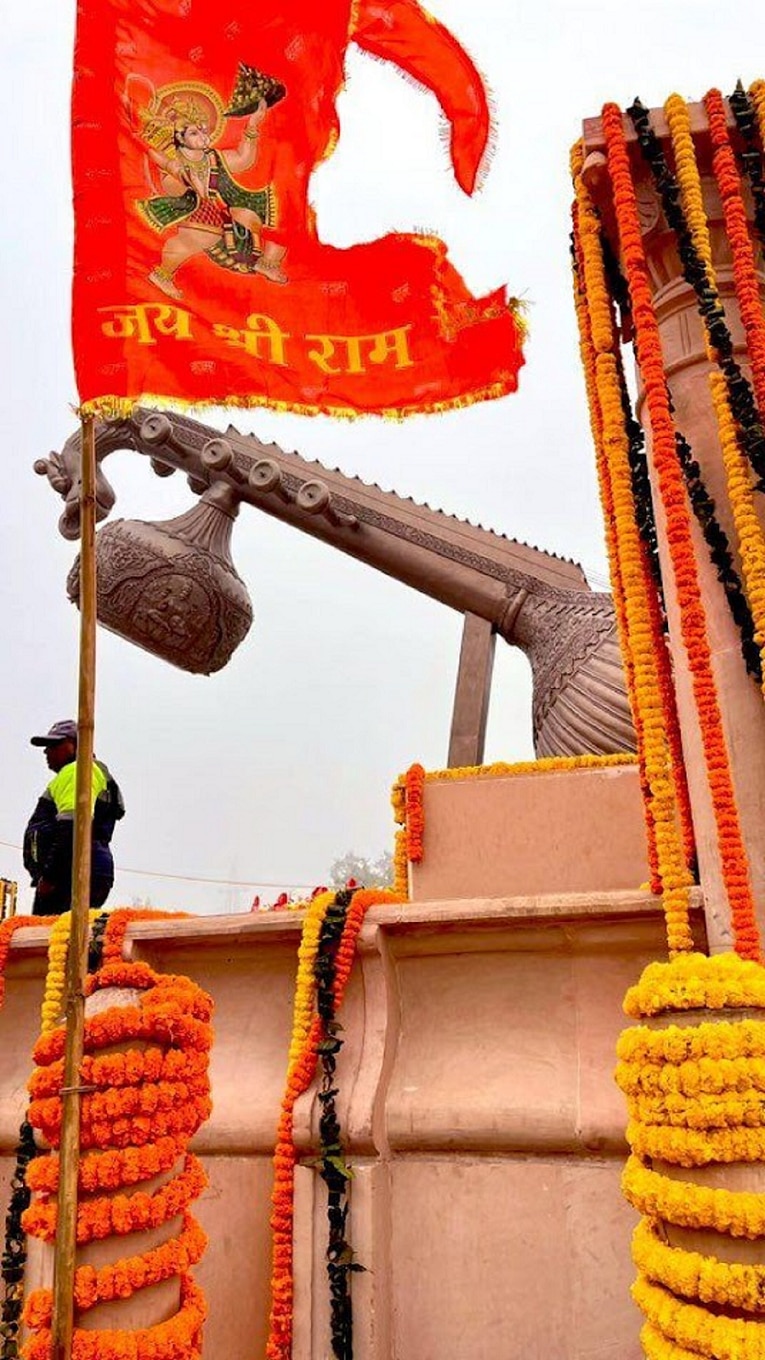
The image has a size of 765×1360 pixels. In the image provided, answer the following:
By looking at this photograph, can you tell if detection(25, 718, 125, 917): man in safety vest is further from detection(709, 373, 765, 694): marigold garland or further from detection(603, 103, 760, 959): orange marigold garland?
→ detection(709, 373, 765, 694): marigold garland

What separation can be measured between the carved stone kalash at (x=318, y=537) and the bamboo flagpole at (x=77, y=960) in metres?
5.67

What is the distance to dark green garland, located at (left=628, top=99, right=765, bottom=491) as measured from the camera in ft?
9.00

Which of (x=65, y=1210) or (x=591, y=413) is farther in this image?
(x=591, y=413)

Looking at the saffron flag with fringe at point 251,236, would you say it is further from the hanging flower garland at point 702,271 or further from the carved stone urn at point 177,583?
the carved stone urn at point 177,583

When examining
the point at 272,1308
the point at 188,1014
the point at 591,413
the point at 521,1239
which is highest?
the point at 591,413

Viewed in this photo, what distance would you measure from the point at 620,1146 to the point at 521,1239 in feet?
1.39

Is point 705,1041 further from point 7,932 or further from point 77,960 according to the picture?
point 7,932

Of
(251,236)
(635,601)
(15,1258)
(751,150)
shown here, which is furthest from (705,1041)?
(251,236)

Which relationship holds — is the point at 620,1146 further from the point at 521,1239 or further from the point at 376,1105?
the point at 376,1105

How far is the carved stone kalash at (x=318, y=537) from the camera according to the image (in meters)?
8.38

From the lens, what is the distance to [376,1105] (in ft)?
9.94

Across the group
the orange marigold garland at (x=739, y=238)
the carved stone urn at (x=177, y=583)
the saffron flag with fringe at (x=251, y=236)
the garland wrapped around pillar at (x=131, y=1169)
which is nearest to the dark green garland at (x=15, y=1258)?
the garland wrapped around pillar at (x=131, y=1169)

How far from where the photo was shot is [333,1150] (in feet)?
9.77

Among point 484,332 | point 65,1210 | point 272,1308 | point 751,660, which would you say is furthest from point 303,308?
point 272,1308
